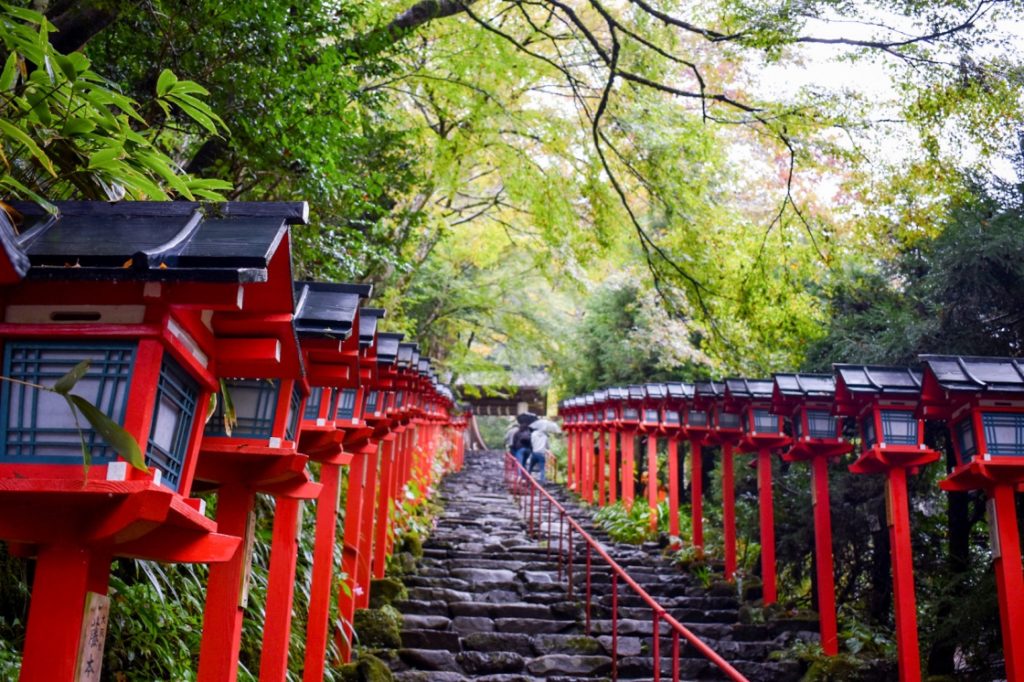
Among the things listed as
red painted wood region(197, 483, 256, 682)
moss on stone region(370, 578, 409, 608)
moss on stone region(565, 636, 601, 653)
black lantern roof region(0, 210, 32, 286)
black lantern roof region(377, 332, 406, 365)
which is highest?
black lantern roof region(377, 332, 406, 365)

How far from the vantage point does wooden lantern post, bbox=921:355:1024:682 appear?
6.52 metres

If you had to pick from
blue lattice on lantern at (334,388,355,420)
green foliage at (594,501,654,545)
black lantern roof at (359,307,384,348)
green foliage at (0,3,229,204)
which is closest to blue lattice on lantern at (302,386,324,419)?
black lantern roof at (359,307,384,348)

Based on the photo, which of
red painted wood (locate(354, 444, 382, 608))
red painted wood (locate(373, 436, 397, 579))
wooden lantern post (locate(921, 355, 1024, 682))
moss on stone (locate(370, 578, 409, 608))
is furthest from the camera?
red painted wood (locate(373, 436, 397, 579))

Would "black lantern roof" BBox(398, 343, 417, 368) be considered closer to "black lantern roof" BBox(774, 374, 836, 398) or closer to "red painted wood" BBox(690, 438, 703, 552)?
"black lantern roof" BBox(774, 374, 836, 398)

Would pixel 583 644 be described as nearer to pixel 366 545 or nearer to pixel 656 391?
pixel 366 545

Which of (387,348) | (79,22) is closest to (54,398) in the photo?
(79,22)

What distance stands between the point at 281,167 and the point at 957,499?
323 inches

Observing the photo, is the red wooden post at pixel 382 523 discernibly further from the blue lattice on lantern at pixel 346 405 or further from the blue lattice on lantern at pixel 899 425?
the blue lattice on lantern at pixel 899 425

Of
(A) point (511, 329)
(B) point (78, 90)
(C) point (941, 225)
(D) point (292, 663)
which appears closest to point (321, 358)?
(B) point (78, 90)

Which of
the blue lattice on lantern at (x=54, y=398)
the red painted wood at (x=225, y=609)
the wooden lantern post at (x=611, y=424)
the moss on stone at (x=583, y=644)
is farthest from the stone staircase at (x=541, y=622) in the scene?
the blue lattice on lantern at (x=54, y=398)

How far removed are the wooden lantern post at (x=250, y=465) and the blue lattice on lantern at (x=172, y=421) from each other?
28cm

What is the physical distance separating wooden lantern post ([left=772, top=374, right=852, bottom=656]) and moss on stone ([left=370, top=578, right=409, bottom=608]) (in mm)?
5188

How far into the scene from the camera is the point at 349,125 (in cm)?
660

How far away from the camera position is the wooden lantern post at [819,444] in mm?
9492
